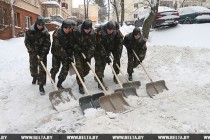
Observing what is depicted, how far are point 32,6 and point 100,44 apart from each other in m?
20.1

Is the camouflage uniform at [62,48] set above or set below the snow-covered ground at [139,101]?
above

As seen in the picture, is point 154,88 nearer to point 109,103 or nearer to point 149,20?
point 109,103

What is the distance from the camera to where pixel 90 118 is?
18.1 feet

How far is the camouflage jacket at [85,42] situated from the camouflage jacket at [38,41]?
66 cm

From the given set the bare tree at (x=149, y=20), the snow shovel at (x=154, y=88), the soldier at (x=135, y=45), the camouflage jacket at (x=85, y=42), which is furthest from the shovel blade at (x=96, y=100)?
the bare tree at (x=149, y=20)

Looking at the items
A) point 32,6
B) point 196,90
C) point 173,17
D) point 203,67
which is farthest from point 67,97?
point 32,6

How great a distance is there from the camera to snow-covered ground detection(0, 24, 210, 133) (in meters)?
5.18

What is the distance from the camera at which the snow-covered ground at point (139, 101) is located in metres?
5.18

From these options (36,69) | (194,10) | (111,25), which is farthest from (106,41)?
(194,10)

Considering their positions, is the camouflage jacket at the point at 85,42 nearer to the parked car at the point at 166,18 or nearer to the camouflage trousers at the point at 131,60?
the camouflage trousers at the point at 131,60

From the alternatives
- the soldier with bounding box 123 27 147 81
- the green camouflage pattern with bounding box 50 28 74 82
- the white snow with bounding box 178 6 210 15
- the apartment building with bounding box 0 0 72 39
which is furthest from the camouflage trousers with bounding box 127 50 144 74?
the apartment building with bounding box 0 0 72 39

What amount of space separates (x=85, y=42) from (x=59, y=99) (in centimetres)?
142

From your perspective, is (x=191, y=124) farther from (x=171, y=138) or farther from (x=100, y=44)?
(x=100, y=44)

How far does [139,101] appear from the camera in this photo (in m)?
6.45
